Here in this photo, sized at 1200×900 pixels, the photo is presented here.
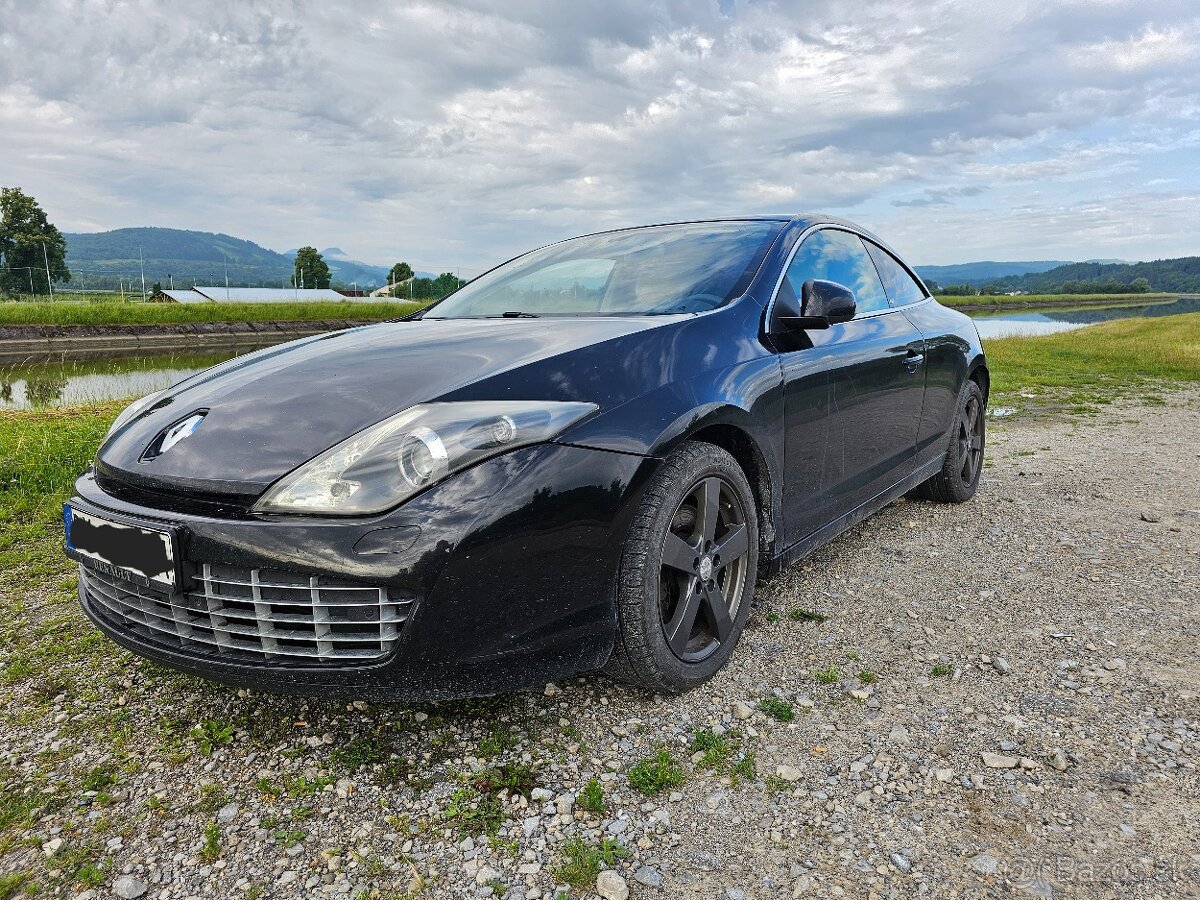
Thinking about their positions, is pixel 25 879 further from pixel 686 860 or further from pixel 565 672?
pixel 686 860

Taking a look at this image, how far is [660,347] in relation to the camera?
91.5 inches

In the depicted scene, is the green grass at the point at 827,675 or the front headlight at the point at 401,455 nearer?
the front headlight at the point at 401,455

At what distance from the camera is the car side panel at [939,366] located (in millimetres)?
3902

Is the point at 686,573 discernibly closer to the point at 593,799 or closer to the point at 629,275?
the point at 593,799

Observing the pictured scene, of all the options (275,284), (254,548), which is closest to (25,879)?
(254,548)

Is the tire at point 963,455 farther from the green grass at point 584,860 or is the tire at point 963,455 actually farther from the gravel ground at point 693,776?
the green grass at point 584,860

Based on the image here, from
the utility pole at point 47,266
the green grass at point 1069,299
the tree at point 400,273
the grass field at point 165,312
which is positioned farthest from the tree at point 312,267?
the green grass at point 1069,299

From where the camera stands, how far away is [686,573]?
2.30 m

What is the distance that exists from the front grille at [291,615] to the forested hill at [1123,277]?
11958 centimetres

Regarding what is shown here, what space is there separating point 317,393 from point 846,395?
197cm

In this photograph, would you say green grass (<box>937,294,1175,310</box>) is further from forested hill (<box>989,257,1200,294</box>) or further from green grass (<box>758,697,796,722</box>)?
green grass (<box>758,697,796,722</box>)

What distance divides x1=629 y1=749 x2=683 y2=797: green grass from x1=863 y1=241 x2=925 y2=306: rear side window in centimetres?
266

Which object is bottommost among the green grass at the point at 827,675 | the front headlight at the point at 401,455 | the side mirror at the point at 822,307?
the green grass at the point at 827,675

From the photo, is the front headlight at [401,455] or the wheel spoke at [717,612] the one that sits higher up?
the front headlight at [401,455]
